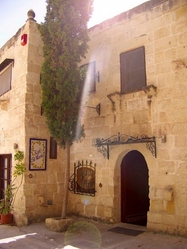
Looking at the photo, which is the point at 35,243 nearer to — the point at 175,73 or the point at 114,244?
the point at 114,244

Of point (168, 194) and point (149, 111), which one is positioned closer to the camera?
point (168, 194)

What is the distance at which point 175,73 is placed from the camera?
5574 mm

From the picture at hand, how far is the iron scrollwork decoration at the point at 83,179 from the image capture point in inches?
273

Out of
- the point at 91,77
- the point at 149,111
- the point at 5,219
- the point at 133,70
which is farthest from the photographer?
the point at 91,77

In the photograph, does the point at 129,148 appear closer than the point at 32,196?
Yes

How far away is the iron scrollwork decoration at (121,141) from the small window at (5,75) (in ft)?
11.4

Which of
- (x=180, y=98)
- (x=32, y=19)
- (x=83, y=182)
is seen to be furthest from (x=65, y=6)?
(x=83, y=182)

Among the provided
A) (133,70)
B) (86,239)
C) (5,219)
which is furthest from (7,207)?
(133,70)

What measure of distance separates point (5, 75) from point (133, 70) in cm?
431

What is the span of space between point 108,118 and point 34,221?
314 cm

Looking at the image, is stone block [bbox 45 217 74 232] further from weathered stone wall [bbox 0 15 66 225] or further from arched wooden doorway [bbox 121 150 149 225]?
arched wooden doorway [bbox 121 150 149 225]

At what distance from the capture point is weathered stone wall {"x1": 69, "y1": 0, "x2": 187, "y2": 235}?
17.5 feet

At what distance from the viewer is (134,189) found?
689cm

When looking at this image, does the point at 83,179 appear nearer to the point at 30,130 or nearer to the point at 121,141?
the point at 121,141
